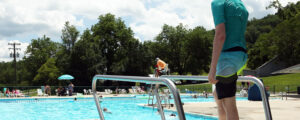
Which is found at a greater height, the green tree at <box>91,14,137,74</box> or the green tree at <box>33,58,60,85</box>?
the green tree at <box>91,14,137,74</box>

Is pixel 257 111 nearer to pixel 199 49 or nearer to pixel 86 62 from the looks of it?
pixel 86 62

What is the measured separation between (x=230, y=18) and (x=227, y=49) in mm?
259

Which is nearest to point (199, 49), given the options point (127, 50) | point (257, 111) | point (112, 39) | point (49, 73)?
point (127, 50)

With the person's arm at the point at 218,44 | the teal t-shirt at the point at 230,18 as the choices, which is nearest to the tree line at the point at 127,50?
the teal t-shirt at the point at 230,18

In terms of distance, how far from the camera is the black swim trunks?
238cm

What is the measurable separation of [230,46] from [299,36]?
47.9m

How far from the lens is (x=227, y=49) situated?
244 cm

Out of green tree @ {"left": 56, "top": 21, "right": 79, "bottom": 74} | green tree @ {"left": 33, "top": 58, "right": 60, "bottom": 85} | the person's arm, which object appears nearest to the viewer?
the person's arm

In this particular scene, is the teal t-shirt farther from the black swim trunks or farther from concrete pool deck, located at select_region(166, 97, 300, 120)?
concrete pool deck, located at select_region(166, 97, 300, 120)

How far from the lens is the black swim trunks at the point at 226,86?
2383 mm

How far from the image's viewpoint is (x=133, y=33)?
52.8m

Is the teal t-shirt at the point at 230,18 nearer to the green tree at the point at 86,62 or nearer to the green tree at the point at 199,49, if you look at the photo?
the green tree at the point at 86,62

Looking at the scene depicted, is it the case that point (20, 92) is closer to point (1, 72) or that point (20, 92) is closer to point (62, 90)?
point (62, 90)

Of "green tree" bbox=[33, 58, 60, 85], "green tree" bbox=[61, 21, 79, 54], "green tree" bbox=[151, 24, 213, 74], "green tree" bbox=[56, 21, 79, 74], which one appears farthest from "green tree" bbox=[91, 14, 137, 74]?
"green tree" bbox=[151, 24, 213, 74]
